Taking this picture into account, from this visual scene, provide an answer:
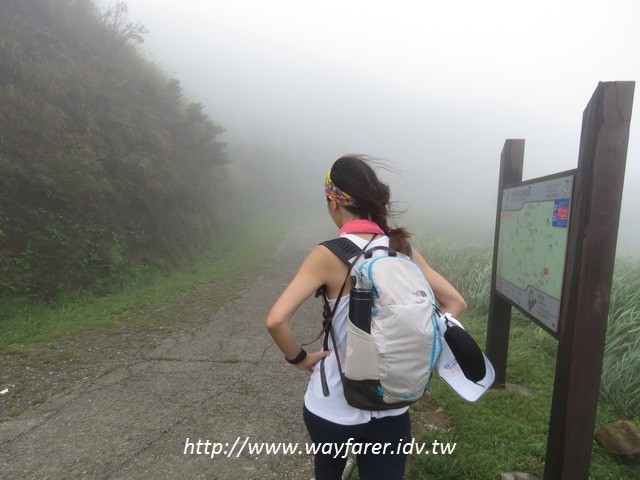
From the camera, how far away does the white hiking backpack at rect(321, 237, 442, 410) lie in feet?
4.21

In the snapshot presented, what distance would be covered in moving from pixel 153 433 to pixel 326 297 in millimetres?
2218

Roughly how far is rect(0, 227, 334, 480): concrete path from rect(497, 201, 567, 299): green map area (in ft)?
6.12

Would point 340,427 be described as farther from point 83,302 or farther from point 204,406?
point 83,302

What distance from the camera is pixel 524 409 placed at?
128 inches

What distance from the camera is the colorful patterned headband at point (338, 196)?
5.04ft

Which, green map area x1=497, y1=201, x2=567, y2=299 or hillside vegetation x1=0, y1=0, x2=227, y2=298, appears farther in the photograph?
hillside vegetation x1=0, y1=0, x2=227, y2=298

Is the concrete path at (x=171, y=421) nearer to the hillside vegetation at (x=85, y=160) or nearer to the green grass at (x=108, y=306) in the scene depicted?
the green grass at (x=108, y=306)

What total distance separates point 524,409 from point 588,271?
197 centimetres

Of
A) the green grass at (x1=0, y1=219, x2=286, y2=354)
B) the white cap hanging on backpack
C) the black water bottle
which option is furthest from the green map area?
the green grass at (x1=0, y1=219, x2=286, y2=354)

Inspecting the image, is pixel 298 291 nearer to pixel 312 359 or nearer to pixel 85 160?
pixel 312 359

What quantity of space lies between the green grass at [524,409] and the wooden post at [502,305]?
Answer: 29 centimetres

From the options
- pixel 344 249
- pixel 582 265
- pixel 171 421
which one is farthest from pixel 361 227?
pixel 171 421

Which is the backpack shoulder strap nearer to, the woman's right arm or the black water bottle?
the woman's right arm

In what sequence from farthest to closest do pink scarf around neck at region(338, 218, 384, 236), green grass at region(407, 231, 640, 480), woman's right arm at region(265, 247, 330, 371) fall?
green grass at region(407, 231, 640, 480), pink scarf around neck at region(338, 218, 384, 236), woman's right arm at region(265, 247, 330, 371)
